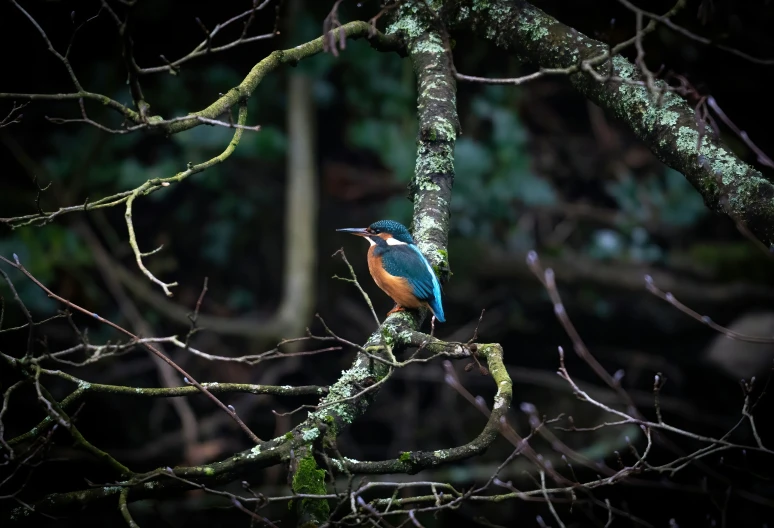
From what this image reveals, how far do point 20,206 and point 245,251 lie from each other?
5.89 feet

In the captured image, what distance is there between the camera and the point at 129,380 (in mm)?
5473

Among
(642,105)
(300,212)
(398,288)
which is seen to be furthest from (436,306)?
(300,212)

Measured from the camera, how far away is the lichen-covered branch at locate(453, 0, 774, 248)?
2.00 metres

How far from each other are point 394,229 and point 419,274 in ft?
2.13

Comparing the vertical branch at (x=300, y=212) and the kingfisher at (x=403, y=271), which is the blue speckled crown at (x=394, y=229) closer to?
the kingfisher at (x=403, y=271)

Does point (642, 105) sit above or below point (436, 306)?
above

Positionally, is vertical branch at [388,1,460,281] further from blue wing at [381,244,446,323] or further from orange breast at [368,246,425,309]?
orange breast at [368,246,425,309]

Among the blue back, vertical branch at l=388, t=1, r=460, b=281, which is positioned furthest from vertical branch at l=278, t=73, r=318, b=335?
vertical branch at l=388, t=1, r=460, b=281

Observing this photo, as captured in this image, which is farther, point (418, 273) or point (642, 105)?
point (418, 273)

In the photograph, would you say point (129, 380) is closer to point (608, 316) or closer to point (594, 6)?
point (608, 316)

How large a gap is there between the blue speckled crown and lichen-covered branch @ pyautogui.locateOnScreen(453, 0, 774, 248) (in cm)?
87

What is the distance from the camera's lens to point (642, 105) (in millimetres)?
2211

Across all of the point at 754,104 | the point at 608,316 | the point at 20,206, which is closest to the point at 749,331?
the point at 608,316

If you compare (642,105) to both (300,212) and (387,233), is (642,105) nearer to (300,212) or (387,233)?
(387,233)
